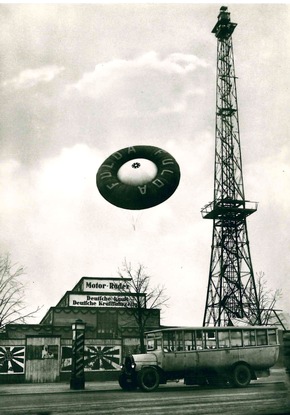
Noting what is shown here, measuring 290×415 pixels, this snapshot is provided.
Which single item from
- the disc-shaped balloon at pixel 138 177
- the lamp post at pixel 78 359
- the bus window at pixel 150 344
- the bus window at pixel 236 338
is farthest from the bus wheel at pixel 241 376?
the disc-shaped balloon at pixel 138 177

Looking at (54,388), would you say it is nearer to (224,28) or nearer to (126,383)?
(126,383)

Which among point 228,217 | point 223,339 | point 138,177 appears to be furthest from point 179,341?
point 228,217

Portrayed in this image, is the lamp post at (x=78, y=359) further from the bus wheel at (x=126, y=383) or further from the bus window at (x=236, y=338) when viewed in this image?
the bus window at (x=236, y=338)

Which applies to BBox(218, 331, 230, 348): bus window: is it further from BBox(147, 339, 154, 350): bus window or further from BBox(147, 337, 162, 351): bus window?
BBox(147, 339, 154, 350): bus window

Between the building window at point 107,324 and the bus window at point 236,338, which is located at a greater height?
the building window at point 107,324

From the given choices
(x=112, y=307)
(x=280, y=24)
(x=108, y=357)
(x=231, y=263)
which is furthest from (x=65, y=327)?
(x=280, y=24)

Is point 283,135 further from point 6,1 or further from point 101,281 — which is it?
point 101,281
